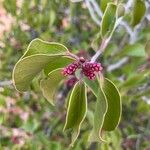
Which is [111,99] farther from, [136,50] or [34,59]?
[136,50]

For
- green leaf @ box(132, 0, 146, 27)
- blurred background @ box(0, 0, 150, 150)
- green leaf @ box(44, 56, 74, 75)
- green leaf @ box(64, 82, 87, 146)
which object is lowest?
blurred background @ box(0, 0, 150, 150)

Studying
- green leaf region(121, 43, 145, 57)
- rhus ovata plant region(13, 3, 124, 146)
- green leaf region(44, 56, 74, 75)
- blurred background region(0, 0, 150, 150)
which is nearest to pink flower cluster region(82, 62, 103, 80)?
rhus ovata plant region(13, 3, 124, 146)

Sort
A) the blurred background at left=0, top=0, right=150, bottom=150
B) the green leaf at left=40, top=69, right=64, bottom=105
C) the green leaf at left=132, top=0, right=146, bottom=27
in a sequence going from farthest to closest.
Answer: the blurred background at left=0, top=0, right=150, bottom=150
the green leaf at left=132, top=0, right=146, bottom=27
the green leaf at left=40, top=69, right=64, bottom=105

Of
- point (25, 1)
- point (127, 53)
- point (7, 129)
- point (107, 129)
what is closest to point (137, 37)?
point (127, 53)

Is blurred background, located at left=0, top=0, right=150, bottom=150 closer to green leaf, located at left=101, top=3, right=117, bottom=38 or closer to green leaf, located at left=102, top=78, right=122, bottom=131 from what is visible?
green leaf, located at left=101, top=3, right=117, bottom=38

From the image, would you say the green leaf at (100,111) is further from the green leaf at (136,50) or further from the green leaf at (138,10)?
the green leaf at (136,50)

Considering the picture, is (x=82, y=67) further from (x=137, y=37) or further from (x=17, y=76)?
(x=137, y=37)
